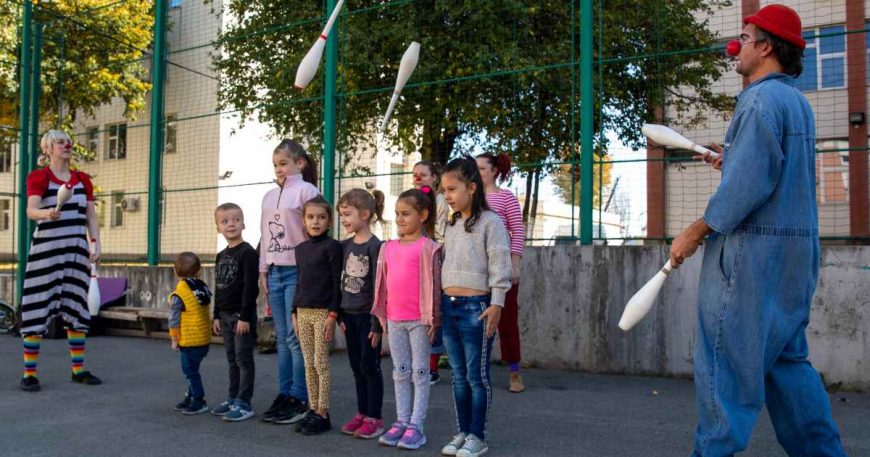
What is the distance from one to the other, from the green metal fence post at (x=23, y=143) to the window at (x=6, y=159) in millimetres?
1072

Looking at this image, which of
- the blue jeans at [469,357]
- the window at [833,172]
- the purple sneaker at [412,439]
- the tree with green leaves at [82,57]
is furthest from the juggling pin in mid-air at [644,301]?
the tree with green leaves at [82,57]

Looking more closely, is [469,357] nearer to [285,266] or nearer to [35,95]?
[285,266]

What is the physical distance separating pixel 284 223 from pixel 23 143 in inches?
323

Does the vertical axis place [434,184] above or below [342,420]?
above

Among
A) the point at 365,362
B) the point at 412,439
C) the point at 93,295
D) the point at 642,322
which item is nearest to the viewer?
the point at 412,439

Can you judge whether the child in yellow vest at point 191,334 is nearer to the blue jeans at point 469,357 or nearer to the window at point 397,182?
the blue jeans at point 469,357

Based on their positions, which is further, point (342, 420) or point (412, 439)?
point (342, 420)

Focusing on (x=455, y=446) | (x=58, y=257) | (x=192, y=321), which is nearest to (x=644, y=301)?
(x=455, y=446)

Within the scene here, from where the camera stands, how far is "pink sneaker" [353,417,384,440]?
454 centimetres

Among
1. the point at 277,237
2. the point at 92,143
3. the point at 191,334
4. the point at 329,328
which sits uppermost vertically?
the point at 92,143

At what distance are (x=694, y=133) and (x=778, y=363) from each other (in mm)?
7272

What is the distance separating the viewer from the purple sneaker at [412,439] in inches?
168

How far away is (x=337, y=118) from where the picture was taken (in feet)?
28.3

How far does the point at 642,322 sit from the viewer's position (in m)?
6.87
